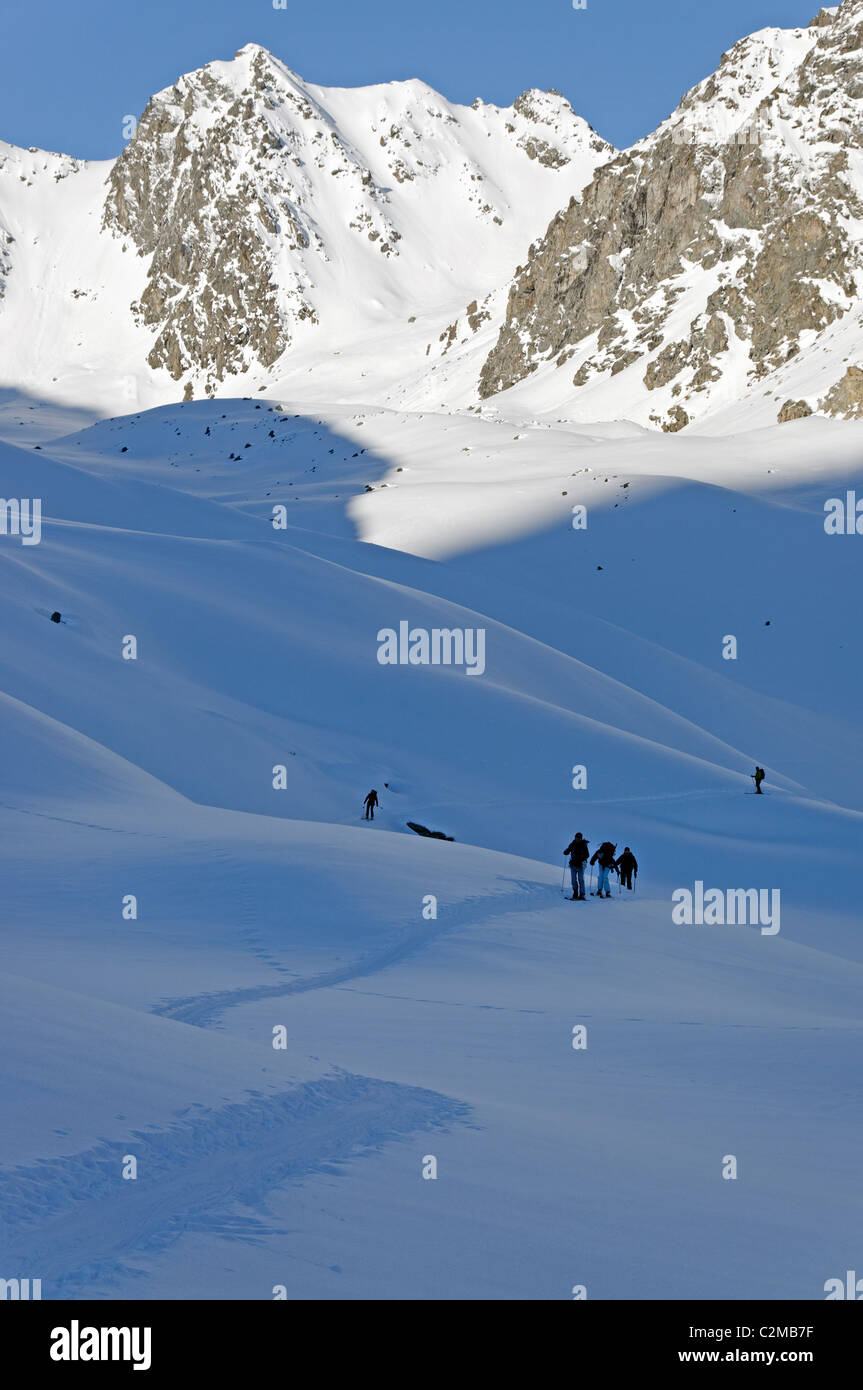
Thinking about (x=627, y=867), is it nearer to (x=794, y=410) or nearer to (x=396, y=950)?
(x=396, y=950)

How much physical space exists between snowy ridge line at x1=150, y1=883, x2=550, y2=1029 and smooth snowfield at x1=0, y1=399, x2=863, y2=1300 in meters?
0.05

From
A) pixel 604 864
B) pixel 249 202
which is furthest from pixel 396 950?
pixel 249 202

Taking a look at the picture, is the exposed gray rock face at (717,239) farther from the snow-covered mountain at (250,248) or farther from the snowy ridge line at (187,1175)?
the snowy ridge line at (187,1175)

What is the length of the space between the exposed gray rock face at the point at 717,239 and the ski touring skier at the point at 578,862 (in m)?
88.1

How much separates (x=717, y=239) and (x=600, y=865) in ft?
361

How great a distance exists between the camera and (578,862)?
1480 cm

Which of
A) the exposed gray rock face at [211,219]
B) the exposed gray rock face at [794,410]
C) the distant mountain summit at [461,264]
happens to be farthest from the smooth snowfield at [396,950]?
the exposed gray rock face at [211,219]

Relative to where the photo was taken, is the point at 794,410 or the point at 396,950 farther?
the point at 794,410

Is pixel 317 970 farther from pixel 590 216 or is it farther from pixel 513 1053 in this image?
pixel 590 216

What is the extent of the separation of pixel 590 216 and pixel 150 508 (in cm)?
9426

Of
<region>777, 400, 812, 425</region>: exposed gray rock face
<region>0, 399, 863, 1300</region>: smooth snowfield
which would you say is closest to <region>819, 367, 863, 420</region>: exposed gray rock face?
<region>777, 400, 812, 425</region>: exposed gray rock face

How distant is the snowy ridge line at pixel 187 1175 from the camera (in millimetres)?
4863

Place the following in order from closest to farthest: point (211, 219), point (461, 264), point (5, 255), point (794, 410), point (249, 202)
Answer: point (794, 410) → point (249, 202) → point (211, 219) → point (461, 264) → point (5, 255)

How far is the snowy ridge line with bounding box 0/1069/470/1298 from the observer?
4.86 meters
